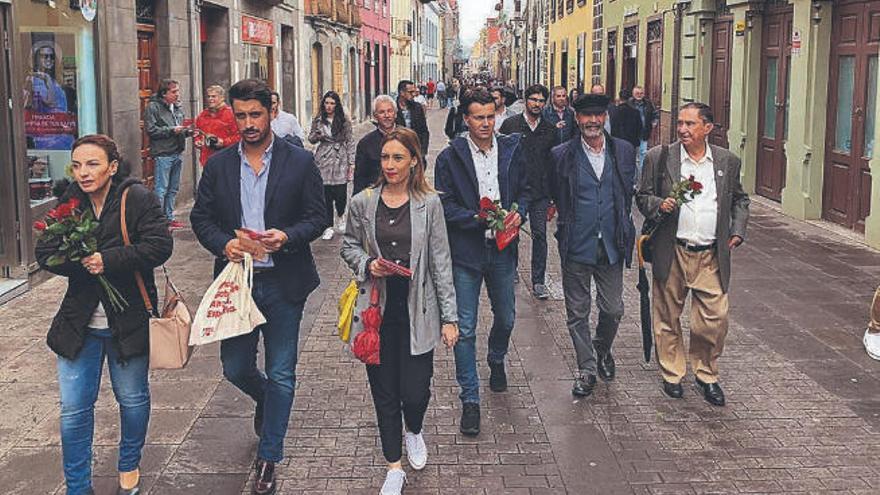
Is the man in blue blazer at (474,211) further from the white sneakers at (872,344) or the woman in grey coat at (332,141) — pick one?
the woman in grey coat at (332,141)

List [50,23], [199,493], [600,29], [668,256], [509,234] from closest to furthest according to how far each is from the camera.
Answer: [199,493] < [509,234] < [668,256] < [50,23] < [600,29]

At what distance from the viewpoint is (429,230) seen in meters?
4.76

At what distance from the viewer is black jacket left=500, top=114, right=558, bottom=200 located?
835 centimetres

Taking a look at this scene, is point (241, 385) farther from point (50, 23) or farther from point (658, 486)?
point (50, 23)

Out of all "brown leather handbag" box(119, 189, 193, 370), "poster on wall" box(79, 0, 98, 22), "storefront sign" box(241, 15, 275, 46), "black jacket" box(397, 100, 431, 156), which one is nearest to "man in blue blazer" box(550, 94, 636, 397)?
"brown leather handbag" box(119, 189, 193, 370)

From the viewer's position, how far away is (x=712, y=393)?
6020 mm

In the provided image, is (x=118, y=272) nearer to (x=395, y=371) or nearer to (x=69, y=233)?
(x=69, y=233)

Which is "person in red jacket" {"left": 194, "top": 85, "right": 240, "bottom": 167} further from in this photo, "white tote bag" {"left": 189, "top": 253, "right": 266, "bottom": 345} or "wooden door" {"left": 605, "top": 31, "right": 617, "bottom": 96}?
"wooden door" {"left": 605, "top": 31, "right": 617, "bottom": 96}

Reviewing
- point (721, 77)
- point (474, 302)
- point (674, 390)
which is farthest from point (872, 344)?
point (721, 77)

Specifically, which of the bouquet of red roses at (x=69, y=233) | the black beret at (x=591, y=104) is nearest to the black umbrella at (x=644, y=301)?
the black beret at (x=591, y=104)

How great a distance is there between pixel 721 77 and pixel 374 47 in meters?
27.5

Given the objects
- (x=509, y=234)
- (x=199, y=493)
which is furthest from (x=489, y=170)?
(x=199, y=493)

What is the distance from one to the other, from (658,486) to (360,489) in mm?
1400

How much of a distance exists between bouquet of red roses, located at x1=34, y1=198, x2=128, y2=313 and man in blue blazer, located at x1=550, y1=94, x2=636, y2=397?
2.82m
